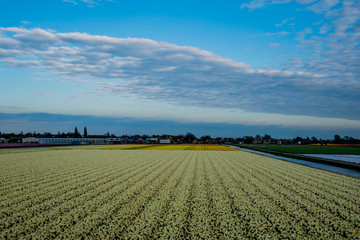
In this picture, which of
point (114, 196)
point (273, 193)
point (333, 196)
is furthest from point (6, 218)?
point (333, 196)

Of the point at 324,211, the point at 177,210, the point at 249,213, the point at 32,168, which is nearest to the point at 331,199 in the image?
the point at 324,211

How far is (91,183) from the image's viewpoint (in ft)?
54.4

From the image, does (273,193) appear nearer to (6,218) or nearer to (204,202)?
(204,202)

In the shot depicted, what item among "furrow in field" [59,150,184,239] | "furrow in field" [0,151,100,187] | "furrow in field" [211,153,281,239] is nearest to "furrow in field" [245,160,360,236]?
"furrow in field" [211,153,281,239]

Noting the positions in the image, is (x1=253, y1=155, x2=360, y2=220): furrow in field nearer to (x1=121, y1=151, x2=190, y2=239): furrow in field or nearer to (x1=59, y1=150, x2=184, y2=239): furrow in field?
(x1=121, y1=151, x2=190, y2=239): furrow in field

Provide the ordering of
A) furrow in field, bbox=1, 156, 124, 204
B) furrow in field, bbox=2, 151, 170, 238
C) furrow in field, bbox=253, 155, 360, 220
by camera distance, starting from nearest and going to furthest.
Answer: furrow in field, bbox=2, 151, 170, 238
furrow in field, bbox=253, 155, 360, 220
furrow in field, bbox=1, 156, 124, 204

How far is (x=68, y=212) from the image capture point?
1015 cm

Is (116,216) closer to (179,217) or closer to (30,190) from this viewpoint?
(179,217)

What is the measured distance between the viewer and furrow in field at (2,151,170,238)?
8328 millimetres

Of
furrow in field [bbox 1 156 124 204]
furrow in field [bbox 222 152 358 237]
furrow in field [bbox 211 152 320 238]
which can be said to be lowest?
furrow in field [bbox 222 152 358 237]

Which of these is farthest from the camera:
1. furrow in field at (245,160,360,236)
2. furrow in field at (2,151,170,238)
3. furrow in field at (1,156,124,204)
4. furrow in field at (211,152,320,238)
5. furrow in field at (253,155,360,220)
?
furrow in field at (1,156,124,204)

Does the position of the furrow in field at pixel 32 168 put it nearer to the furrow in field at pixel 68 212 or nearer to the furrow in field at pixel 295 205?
the furrow in field at pixel 68 212

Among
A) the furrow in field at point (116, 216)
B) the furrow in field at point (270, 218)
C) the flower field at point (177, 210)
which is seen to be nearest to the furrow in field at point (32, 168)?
the flower field at point (177, 210)

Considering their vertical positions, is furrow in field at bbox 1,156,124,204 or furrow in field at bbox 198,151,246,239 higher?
furrow in field at bbox 1,156,124,204
